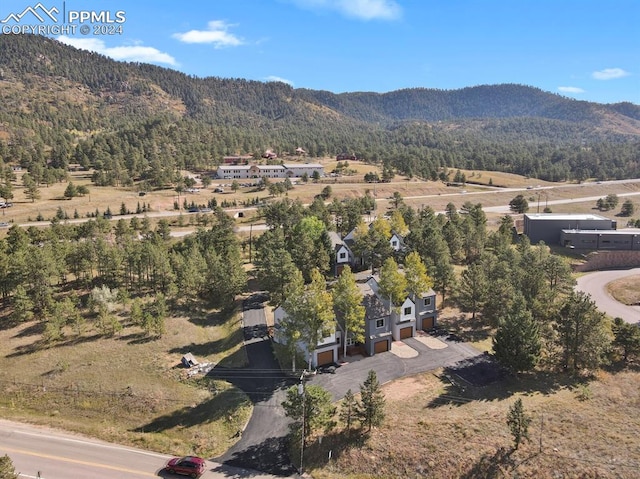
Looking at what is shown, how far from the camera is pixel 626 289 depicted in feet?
221

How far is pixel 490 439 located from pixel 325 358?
16.9 m

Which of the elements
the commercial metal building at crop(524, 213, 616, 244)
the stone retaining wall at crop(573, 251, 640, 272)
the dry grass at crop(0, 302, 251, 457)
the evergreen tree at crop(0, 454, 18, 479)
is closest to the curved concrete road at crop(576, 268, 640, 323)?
the stone retaining wall at crop(573, 251, 640, 272)

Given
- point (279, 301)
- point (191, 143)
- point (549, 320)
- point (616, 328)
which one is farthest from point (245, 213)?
point (191, 143)

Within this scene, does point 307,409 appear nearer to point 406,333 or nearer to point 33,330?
point 406,333

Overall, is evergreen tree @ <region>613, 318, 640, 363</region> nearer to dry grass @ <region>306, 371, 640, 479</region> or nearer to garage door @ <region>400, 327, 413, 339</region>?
dry grass @ <region>306, 371, 640, 479</region>

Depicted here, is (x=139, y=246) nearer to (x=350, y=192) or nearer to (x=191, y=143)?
(x=350, y=192)

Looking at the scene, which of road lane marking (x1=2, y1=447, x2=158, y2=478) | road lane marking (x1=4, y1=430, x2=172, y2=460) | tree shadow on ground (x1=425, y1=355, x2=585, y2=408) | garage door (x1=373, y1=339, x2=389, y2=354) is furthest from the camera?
garage door (x1=373, y1=339, x2=389, y2=354)

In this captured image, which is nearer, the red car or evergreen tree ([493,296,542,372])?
the red car

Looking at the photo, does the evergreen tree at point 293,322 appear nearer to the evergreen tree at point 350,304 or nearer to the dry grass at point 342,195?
the evergreen tree at point 350,304

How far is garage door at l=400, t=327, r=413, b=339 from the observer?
47.2 meters

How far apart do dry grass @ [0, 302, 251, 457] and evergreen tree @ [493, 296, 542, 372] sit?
76.6 ft

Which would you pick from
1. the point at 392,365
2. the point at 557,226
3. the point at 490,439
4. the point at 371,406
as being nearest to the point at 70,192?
the point at 392,365

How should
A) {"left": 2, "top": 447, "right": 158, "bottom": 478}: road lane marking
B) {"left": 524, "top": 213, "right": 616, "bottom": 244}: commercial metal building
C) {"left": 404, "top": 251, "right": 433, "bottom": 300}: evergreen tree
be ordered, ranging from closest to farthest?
{"left": 2, "top": 447, "right": 158, "bottom": 478}: road lane marking
{"left": 404, "top": 251, "right": 433, "bottom": 300}: evergreen tree
{"left": 524, "top": 213, "right": 616, "bottom": 244}: commercial metal building

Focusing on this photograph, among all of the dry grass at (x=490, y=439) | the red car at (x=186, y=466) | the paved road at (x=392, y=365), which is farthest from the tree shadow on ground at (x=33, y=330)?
the dry grass at (x=490, y=439)
